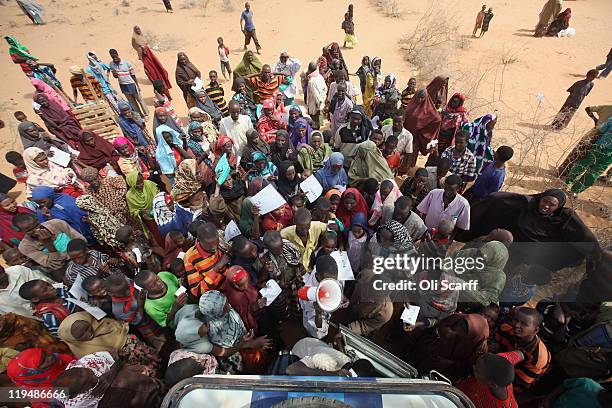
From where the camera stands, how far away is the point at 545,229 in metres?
3.77

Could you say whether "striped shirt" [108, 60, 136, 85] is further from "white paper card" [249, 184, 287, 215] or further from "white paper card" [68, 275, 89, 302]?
"white paper card" [68, 275, 89, 302]

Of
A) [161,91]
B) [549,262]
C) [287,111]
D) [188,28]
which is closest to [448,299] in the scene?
[549,262]

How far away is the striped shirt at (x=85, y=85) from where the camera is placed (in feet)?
24.6

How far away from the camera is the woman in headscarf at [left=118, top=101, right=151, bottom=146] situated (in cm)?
614

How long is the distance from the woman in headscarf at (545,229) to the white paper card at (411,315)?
168cm

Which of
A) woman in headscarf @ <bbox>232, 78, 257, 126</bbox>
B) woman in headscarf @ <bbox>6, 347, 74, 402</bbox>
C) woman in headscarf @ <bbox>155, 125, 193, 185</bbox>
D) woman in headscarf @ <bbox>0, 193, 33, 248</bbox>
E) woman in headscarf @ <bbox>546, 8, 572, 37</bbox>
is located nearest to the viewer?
woman in headscarf @ <bbox>6, 347, 74, 402</bbox>

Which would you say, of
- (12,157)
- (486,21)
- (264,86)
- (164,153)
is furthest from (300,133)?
(486,21)

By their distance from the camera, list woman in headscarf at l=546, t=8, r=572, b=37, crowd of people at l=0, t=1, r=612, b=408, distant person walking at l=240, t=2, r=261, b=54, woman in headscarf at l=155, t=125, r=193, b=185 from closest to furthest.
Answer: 1. crowd of people at l=0, t=1, r=612, b=408
2. woman in headscarf at l=155, t=125, r=193, b=185
3. distant person walking at l=240, t=2, r=261, b=54
4. woman in headscarf at l=546, t=8, r=572, b=37

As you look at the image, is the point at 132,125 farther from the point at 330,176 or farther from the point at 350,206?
the point at 350,206

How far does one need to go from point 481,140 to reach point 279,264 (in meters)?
4.09

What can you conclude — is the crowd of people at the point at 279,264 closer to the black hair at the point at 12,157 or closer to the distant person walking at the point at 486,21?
the black hair at the point at 12,157

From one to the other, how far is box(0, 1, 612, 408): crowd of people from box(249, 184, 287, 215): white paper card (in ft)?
0.09

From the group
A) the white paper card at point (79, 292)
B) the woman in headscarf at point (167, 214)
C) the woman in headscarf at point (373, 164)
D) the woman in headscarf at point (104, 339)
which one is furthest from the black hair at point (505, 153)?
the white paper card at point (79, 292)

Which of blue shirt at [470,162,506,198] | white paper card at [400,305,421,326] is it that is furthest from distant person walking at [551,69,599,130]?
white paper card at [400,305,421,326]
